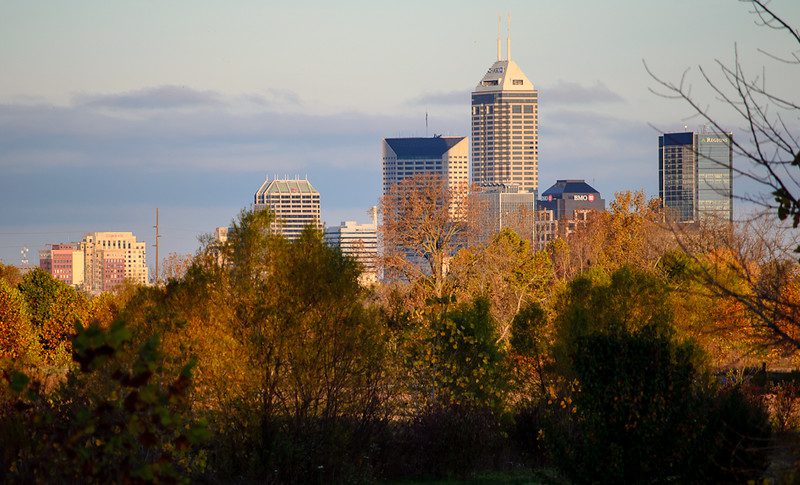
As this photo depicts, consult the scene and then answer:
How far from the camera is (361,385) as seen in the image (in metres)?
14.5

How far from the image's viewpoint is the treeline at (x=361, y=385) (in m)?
6.80

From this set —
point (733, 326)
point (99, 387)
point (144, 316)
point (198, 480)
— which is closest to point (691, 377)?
point (733, 326)

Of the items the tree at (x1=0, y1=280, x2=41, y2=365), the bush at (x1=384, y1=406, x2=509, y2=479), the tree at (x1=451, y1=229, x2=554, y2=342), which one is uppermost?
the tree at (x1=451, y1=229, x2=554, y2=342)

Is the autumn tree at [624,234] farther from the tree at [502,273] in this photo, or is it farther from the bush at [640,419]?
the bush at [640,419]

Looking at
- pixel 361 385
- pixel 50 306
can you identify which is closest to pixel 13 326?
pixel 50 306

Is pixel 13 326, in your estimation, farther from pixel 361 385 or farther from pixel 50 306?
pixel 361 385

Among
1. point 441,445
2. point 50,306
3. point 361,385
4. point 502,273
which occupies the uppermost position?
point 502,273

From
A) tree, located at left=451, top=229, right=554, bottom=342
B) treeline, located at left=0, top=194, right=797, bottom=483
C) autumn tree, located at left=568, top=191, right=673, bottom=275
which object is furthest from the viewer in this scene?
autumn tree, located at left=568, top=191, right=673, bottom=275

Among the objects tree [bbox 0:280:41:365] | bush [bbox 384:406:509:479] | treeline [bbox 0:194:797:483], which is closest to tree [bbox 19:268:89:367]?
tree [bbox 0:280:41:365]

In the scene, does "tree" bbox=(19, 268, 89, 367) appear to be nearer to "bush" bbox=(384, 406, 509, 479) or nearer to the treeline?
the treeline

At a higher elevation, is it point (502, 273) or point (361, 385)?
point (502, 273)

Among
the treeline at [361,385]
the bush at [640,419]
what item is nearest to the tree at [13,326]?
the treeline at [361,385]

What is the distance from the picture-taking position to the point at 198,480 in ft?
42.7

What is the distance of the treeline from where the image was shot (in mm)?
6805
